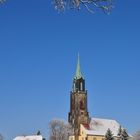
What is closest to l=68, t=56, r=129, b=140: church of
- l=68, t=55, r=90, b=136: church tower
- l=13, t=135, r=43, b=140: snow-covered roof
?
l=68, t=55, r=90, b=136: church tower

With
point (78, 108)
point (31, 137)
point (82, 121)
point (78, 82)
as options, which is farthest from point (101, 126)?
point (31, 137)

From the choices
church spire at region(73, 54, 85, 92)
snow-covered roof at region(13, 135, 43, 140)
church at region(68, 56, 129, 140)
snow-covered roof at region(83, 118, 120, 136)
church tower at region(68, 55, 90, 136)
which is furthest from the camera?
church spire at region(73, 54, 85, 92)

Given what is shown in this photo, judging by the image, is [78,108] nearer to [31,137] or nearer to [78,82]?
[78,82]

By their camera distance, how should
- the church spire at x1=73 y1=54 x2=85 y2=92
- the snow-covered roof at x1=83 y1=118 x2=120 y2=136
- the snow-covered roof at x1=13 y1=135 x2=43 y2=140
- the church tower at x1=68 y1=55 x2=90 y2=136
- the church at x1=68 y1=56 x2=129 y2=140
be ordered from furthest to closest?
the church spire at x1=73 y1=54 x2=85 y2=92, the church tower at x1=68 y1=55 x2=90 y2=136, the snow-covered roof at x1=83 y1=118 x2=120 y2=136, the church at x1=68 y1=56 x2=129 y2=140, the snow-covered roof at x1=13 y1=135 x2=43 y2=140

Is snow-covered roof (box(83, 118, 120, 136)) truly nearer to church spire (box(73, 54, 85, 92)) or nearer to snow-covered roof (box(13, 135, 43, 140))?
church spire (box(73, 54, 85, 92))

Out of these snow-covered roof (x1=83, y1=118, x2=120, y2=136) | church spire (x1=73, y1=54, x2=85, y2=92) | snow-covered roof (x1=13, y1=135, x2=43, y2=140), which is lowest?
snow-covered roof (x1=13, y1=135, x2=43, y2=140)

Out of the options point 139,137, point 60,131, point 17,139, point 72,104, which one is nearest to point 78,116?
point 72,104

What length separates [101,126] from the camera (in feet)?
365

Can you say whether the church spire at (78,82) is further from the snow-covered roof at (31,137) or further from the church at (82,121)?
the snow-covered roof at (31,137)

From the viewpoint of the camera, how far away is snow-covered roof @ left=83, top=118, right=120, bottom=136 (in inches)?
4277

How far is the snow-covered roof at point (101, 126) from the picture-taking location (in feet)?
356

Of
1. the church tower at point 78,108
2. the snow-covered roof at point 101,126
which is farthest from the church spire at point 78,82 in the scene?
the snow-covered roof at point 101,126

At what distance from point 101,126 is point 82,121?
16.2 ft

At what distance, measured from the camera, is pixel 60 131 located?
99.9 metres
